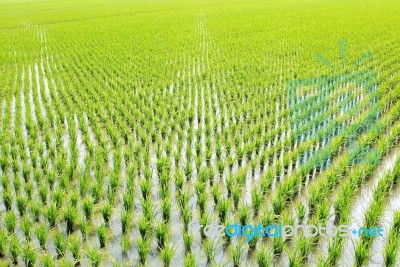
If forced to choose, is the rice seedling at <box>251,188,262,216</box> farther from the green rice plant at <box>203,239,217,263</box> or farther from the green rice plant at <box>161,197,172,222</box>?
the green rice plant at <box>161,197,172,222</box>

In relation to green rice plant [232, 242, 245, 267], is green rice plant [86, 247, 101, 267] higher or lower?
higher

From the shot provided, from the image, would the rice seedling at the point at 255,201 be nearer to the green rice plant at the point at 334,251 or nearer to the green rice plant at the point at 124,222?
the green rice plant at the point at 334,251

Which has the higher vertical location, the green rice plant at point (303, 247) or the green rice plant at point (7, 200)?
the green rice plant at point (7, 200)

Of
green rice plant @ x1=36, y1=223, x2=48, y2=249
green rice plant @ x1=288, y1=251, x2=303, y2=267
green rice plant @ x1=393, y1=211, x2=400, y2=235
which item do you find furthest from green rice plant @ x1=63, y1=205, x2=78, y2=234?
green rice plant @ x1=393, y1=211, x2=400, y2=235

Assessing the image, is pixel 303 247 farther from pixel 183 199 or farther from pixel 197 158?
pixel 197 158

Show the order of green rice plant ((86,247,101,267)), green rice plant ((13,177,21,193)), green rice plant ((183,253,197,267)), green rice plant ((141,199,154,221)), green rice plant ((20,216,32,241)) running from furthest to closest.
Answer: green rice plant ((13,177,21,193)) → green rice plant ((141,199,154,221)) → green rice plant ((20,216,32,241)) → green rice plant ((86,247,101,267)) → green rice plant ((183,253,197,267))

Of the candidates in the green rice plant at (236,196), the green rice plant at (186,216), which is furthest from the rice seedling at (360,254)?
the green rice plant at (186,216)

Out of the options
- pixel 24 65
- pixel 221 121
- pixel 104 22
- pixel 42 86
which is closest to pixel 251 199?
pixel 221 121

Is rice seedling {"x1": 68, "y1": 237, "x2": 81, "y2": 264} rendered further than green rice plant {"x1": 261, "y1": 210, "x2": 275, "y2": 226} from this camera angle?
No
